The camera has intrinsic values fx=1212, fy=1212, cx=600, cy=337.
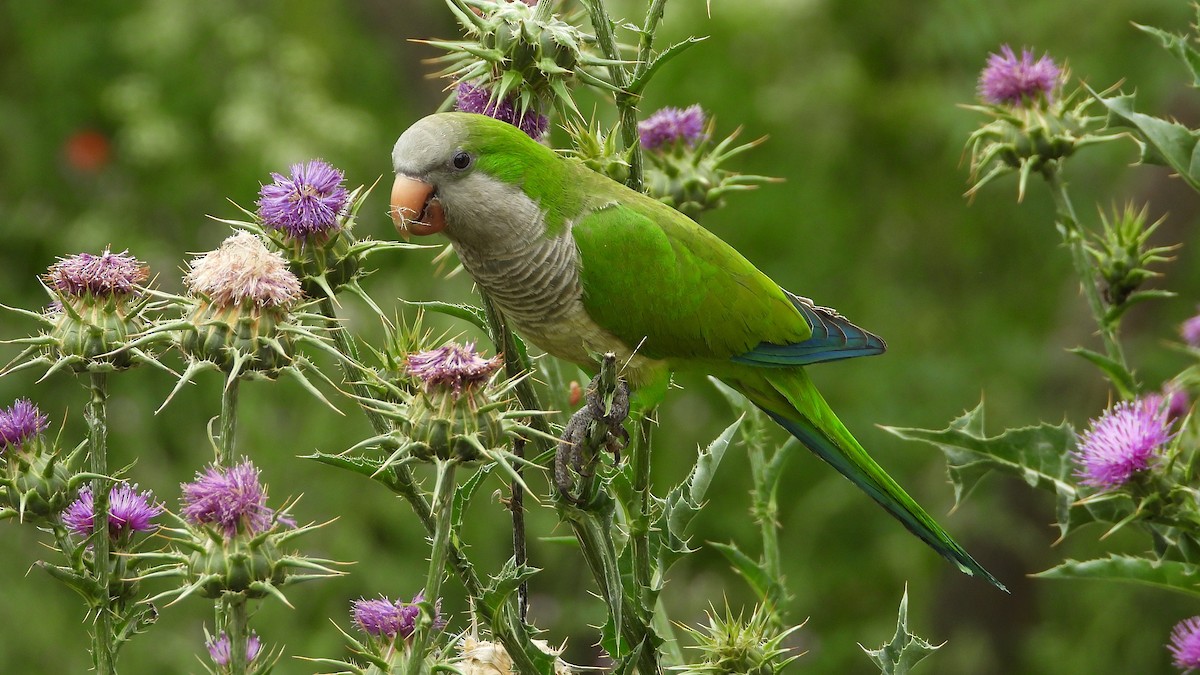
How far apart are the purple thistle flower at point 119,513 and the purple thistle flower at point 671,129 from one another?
1.45 m

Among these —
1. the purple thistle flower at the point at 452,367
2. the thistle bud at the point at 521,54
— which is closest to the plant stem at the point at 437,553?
the purple thistle flower at the point at 452,367

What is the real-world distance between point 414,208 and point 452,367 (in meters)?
0.67

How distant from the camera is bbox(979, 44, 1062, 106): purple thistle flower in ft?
10.3

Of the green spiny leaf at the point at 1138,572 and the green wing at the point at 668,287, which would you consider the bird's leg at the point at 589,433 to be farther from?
the green spiny leaf at the point at 1138,572

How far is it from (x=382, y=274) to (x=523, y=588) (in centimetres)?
459

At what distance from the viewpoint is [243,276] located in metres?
2.08

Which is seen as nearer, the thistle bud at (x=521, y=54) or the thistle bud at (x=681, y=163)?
the thistle bud at (x=521, y=54)

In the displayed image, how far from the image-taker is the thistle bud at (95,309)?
2.10 metres

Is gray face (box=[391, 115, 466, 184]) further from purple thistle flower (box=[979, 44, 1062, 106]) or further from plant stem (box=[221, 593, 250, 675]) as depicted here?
purple thistle flower (box=[979, 44, 1062, 106])

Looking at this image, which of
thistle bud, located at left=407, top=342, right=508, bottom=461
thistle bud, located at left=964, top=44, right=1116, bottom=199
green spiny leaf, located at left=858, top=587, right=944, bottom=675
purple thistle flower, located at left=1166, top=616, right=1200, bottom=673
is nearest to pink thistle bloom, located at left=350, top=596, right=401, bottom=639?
thistle bud, located at left=407, top=342, right=508, bottom=461

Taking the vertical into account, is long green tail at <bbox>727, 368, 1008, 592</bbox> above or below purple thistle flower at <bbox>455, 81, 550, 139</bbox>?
below

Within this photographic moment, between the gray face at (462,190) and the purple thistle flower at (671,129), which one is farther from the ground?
the purple thistle flower at (671,129)

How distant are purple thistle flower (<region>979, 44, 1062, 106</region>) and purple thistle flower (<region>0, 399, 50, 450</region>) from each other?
2.42 metres

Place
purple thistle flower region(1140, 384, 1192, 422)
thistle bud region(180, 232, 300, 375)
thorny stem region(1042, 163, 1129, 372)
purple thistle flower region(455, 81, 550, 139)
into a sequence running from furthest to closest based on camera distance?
thorny stem region(1042, 163, 1129, 372) → purple thistle flower region(455, 81, 550, 139) → purple thistle flower region(1140, 384, 1192, 422) → thistle bud region(180, 232, 300, 375)
